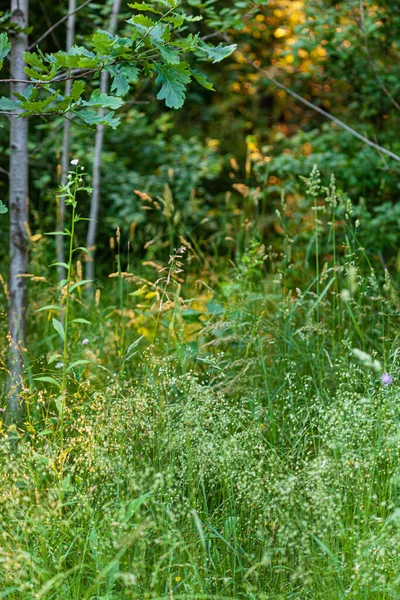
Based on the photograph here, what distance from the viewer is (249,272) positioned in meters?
3.34

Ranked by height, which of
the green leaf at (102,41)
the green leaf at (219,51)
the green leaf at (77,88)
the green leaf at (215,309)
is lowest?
the green leaf at (215,309)

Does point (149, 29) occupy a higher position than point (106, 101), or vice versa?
point (149, 29)

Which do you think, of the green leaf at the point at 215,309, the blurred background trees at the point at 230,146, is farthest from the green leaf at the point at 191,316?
the blurred background trees at the point at 230,146

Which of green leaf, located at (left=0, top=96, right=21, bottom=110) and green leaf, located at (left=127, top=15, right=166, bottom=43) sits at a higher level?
green leaf, located at (left=127, top=15, right=166, bottom=43)

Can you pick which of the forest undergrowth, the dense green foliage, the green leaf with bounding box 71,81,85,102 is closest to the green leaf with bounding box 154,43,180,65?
the dense green foliage

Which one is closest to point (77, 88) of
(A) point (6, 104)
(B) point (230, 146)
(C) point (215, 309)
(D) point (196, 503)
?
(A) point (6, 104)

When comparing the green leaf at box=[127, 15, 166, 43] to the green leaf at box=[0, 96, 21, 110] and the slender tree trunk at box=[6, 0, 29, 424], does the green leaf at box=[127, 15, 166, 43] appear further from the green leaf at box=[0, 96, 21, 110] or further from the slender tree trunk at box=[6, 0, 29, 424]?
the slender tree trunk at box=[6, 0, 29, 424]

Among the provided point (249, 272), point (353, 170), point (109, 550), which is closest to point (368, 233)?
point (353, 170)

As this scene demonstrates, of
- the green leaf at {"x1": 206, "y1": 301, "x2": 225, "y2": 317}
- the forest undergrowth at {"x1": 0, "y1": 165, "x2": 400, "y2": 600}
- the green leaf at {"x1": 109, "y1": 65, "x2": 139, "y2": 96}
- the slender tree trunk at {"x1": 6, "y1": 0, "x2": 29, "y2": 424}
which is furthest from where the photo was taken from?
the green leaf at {"x1": 206, "y1": 301, "x2": 225, "y2": 317}

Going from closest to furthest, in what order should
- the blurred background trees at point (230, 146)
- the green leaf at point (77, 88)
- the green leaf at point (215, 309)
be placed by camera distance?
the green leaf at point (77, 88), the green leaf at point (215, 309), the blurred background trees at point (230, 146)

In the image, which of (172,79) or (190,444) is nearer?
(190,444)

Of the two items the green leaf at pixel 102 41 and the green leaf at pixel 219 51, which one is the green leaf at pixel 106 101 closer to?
the green leaf at pixel 102 41

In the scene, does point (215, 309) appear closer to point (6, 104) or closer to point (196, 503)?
point (196, 503)

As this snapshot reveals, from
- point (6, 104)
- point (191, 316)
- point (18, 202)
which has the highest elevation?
point (6, 104)
